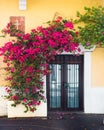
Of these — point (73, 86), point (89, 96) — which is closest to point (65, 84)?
point (73, 86)

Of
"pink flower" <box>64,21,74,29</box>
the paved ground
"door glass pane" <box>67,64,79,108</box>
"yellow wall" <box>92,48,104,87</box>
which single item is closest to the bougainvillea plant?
"pink flower" <box>64,21,74,29</box>

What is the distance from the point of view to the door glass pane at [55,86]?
45.6ft

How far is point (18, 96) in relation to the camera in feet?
42.6

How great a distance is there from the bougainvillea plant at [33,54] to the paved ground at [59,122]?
2.57 feet

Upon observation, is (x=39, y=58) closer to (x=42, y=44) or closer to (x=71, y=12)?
(x=42, y=44)

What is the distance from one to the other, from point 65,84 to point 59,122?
6.96 ft

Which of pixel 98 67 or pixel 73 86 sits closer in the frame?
pixel 98 67

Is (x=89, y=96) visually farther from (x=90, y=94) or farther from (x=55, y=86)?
(x=55, y=86)

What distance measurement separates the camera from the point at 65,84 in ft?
45.8

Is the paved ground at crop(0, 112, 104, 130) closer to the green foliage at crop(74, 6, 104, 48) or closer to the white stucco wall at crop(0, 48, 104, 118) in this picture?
the white stucco wall at crop(0, 48, 104, 118)

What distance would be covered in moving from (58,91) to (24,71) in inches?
81.8

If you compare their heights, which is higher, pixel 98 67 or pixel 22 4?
pixel 22 4

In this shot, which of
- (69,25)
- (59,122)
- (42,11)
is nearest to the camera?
(59,122)

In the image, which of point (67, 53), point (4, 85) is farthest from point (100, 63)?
point (4, 85)
